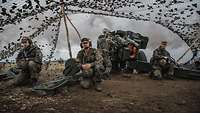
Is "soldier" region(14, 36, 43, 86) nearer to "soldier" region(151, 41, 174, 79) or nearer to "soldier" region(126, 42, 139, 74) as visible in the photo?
"soldier" region(126, 42, 139, 74)

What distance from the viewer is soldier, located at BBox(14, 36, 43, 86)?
918 cm

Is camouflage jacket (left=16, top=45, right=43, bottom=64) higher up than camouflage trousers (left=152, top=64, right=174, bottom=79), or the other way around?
camouflage jacket (left=16, top=45, right=43, bottom=64)

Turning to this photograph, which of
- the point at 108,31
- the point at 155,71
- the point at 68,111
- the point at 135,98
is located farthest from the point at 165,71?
the point at 68,111

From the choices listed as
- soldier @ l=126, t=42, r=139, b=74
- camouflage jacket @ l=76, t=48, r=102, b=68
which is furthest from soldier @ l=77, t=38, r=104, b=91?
soldier @ l=126, t=42, r=139, b=74

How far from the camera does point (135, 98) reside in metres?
8.10

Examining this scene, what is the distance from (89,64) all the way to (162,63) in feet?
13.5

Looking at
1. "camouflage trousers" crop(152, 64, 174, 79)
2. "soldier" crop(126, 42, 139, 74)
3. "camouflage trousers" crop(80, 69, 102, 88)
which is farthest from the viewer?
"soldier" crop(126, 42, 139, 74)

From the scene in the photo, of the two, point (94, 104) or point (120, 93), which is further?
point (120, 93)

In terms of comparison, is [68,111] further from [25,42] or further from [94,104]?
[25,42]

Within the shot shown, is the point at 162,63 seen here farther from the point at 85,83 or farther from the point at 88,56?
the point at 85,83

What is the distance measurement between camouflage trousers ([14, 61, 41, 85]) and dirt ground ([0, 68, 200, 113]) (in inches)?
16.7

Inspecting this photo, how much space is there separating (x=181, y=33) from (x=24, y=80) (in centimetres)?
546

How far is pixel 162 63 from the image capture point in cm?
1194

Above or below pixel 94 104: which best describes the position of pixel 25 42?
above
